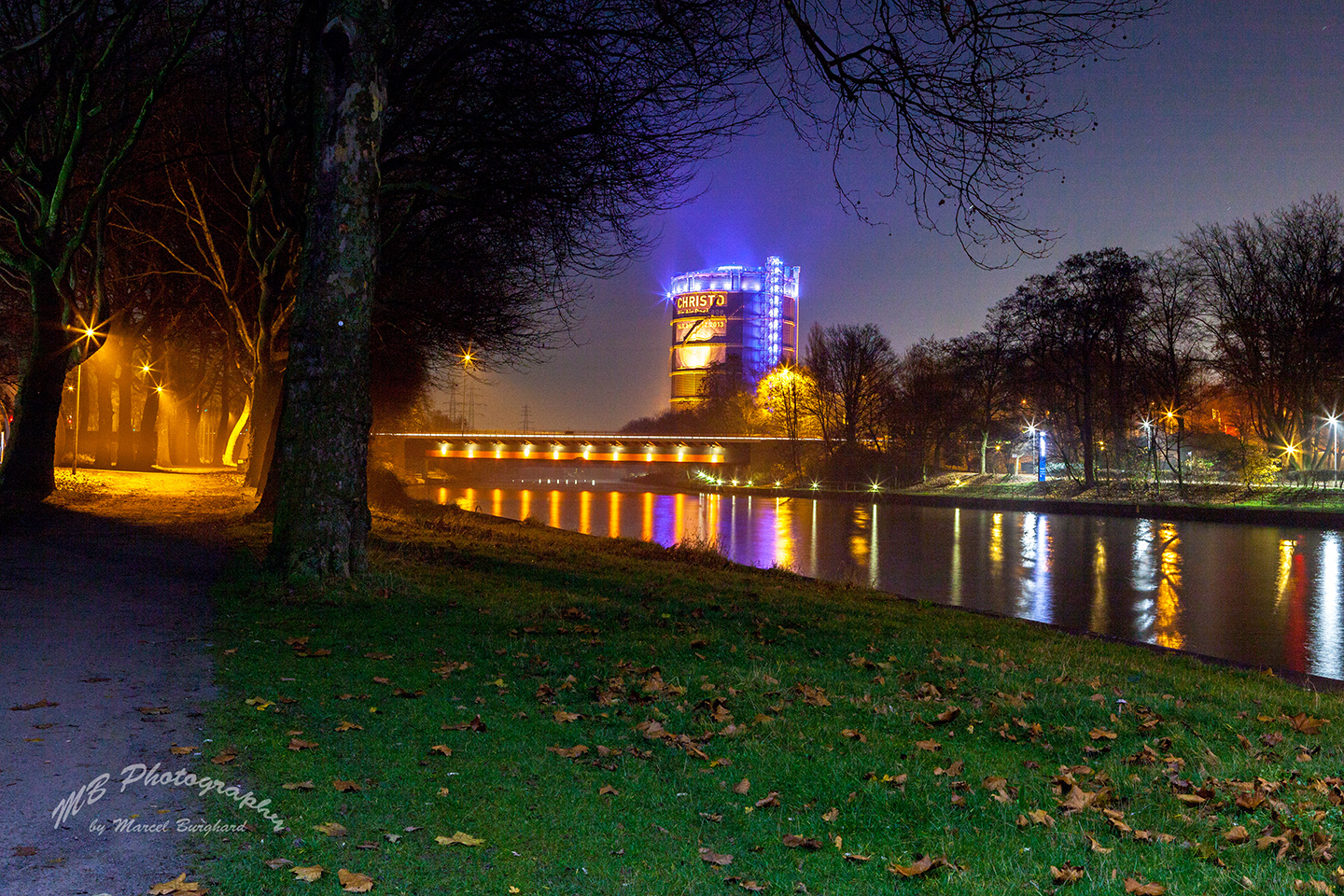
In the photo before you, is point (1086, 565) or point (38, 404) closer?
point (38, 404)

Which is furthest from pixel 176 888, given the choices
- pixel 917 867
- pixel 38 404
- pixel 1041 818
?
pixel 38 404

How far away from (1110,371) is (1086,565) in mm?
36212

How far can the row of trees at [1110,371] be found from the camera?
1919 inches

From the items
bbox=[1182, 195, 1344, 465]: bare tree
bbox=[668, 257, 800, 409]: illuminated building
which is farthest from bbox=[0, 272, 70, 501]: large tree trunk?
bbox=[668, 257, 800, 409]: illuminated building

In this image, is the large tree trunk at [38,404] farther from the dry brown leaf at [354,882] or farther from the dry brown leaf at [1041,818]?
the dry brown leaf at [1041,818]

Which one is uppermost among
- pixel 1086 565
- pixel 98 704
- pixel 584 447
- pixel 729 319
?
pixel 729 319

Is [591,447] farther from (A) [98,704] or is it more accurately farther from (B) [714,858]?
(B) [714,858]

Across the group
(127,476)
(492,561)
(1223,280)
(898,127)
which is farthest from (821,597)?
(1223,280)

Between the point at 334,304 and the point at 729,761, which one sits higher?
the point at 334,304

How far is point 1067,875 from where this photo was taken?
4.04m

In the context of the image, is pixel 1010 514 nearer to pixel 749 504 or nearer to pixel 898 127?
pixel 749 504

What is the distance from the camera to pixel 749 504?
6331cm

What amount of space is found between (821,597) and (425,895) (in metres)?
11.7

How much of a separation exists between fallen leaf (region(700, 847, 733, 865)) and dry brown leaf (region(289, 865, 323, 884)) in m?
1.57
